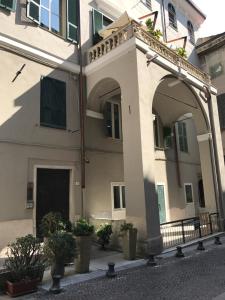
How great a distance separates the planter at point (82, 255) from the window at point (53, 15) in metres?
8.09

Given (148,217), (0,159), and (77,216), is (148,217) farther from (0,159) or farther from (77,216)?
(0,159)

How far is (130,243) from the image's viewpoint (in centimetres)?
879

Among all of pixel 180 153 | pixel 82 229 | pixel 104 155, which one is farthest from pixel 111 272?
pixel 180 153

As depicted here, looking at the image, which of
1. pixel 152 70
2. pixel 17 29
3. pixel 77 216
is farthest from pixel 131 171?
pixel 17 29

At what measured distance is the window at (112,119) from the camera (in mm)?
12883

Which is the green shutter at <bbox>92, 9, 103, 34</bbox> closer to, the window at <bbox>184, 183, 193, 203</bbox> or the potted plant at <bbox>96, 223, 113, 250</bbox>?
the potted plant at <bbox>96, 223, 113, 250</bbox>

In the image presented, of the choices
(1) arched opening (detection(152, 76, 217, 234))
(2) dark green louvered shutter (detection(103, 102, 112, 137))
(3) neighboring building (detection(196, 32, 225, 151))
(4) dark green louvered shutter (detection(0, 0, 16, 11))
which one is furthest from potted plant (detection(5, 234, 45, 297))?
(3) neighboring building (detection(196, 32, 225, 151))

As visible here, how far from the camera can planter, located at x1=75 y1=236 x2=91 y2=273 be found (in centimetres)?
768

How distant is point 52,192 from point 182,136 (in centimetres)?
1018

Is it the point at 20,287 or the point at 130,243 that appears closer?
the point at 20,287

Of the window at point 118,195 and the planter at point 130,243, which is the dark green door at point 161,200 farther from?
the planter at point 130,243

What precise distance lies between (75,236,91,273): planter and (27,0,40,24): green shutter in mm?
8079

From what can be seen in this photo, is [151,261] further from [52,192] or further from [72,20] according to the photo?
[72,20]

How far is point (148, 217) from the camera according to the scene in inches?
360
